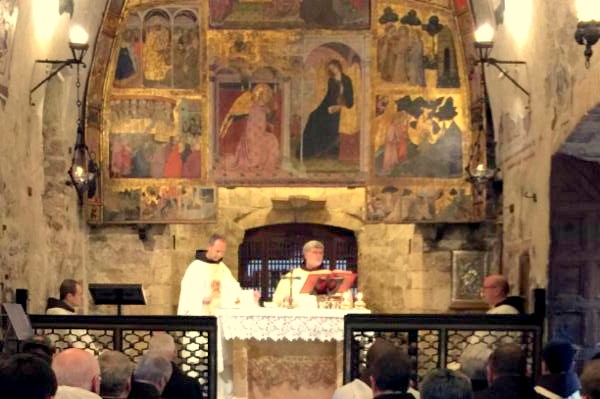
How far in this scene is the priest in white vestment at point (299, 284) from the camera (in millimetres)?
12508

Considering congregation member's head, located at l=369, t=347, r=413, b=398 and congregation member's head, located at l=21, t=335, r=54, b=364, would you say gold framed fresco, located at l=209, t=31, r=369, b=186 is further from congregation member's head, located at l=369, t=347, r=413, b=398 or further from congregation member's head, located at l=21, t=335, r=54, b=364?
congregation member's head, located at l=369, t=347, r=413, b=398

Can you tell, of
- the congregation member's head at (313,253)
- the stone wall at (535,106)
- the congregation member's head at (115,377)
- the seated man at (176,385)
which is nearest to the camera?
the congregation member's head at (115,377)

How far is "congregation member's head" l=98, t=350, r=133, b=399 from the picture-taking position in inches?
237

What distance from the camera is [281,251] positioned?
1742 centimetres

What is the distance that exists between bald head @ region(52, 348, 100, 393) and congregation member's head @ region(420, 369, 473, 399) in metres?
1.69

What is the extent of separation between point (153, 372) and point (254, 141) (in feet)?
34.0

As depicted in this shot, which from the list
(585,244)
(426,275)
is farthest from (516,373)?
(426,275)

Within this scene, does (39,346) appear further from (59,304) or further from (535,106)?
(535,106)

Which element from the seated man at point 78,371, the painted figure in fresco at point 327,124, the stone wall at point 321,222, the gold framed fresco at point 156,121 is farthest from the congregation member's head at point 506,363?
the gold framed fresco at point 156,121

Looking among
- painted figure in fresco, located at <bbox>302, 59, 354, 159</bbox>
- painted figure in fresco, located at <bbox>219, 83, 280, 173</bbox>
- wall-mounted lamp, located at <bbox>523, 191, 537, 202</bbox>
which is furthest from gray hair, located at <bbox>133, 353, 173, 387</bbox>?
painted figure in fresco, located at <bbox>302, 59, 354, 159</bbox>

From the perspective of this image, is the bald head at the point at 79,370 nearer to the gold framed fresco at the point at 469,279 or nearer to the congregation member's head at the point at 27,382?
the congregation member's head at the point at 27,382

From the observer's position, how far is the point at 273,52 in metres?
17.0

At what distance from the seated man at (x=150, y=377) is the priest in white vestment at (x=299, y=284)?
18.4 ft

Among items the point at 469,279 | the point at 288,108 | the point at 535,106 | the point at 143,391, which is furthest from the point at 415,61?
the point at 143,391
